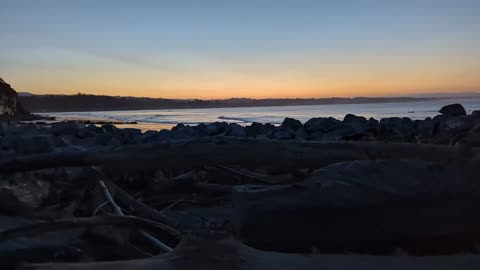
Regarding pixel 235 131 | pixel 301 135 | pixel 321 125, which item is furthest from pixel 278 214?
pixel 321 125

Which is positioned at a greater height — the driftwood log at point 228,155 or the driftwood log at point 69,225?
the driftwood log at point 228,155

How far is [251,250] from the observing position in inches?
63.8

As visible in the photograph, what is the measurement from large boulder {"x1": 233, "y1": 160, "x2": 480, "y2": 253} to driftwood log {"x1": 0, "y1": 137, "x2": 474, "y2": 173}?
1.80 ft

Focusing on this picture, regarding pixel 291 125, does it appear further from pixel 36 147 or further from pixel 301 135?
pixel 36 147

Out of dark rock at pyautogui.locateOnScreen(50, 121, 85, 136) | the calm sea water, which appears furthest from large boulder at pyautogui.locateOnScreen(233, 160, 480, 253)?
the calm sea water

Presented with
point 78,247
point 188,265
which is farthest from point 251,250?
point 78,247

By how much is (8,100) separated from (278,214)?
201 feet

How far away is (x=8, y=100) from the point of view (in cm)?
5553

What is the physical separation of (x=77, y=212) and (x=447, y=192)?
2.32 metres

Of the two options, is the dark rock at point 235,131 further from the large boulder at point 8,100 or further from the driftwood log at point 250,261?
the large boulder at point 8,100

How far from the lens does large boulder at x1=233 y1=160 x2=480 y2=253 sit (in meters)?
1.88

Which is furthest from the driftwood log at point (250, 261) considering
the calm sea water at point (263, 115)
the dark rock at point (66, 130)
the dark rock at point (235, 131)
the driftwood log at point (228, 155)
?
the calm sea water at point (263, 115)

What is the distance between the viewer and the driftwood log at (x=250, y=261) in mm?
1500

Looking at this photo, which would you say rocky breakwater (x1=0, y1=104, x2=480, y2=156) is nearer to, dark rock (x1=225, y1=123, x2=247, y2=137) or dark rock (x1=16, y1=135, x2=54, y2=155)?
dark rock (x1=225, y1=123, x2=247, y2=137)
